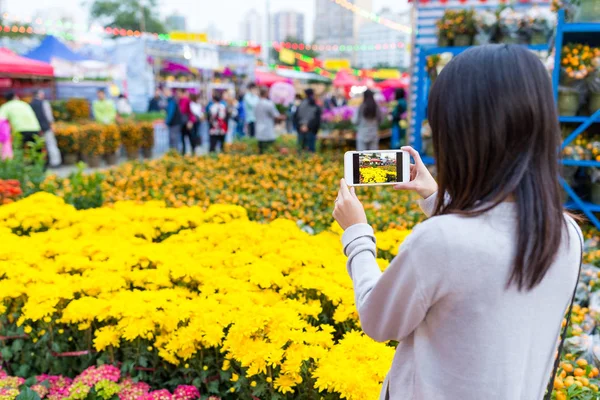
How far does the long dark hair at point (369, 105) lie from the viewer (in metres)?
10.2

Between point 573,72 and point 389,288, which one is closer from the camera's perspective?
point 389,288

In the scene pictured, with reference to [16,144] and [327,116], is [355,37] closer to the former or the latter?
[327,116]

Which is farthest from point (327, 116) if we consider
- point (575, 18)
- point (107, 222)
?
point (107, 222)

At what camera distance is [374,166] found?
63.1 inches

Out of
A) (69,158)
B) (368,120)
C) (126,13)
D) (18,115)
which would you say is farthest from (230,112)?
(126,13)

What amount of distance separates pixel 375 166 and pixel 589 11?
522 cm

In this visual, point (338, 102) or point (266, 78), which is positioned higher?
point (266, 78)

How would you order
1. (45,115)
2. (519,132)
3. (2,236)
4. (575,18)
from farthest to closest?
(45,115)
(575,18)
(2,236)
(519,132)

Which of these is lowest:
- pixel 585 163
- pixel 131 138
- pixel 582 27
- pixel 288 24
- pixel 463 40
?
pixel 131 138

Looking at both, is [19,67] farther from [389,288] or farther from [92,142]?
[389,288]

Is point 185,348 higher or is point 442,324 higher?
point 442,324

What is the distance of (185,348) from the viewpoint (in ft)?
8.00

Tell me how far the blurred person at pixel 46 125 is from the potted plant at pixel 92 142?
2.09 feet

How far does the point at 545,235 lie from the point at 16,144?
265 inches
